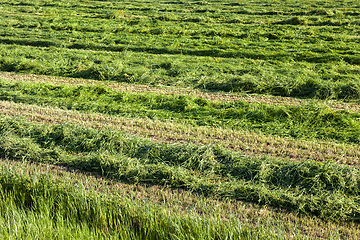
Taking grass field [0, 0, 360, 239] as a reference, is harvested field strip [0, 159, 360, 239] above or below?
below

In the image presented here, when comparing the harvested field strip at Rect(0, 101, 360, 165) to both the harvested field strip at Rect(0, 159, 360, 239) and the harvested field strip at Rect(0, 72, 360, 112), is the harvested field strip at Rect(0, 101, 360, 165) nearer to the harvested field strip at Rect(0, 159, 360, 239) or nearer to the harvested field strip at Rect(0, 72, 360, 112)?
the harvested field strip at Rect(0, 159, 360, 239)

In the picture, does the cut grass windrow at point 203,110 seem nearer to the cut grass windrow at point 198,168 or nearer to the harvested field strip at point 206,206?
the cut grass windrow at point 198,168

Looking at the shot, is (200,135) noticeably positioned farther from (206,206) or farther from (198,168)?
(206,206)

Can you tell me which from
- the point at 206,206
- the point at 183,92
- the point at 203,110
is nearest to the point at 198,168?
the point at 206,206

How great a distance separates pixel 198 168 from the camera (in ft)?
21.1

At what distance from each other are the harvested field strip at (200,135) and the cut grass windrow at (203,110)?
0.41 m

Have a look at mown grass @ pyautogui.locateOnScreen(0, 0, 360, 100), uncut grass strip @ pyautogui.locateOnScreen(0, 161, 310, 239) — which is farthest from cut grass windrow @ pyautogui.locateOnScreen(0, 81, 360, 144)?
uncut grass strip @ pyautogui.locateOnScreen(0, 161, 310, 239)

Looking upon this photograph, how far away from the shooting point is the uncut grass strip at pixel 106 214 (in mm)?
4441

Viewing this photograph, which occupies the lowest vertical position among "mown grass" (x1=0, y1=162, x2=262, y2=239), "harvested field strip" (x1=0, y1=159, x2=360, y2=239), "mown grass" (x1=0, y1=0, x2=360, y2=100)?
"harvested field strip" (x1=0, y1=159, x2=360, y2=239)

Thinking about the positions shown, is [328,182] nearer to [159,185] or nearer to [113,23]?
[159,185]

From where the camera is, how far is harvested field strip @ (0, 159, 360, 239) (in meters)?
4.82

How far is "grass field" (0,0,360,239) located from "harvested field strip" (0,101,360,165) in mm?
46

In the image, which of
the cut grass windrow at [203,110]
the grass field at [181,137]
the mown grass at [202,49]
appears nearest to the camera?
the grass field at [181,137]

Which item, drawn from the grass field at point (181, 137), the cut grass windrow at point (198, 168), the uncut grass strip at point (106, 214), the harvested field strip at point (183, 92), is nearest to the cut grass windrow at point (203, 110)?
the grass field at point (181, 137)
